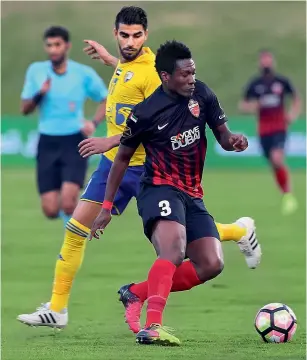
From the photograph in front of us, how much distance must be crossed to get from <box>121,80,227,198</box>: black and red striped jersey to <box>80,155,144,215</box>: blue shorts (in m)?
0.86

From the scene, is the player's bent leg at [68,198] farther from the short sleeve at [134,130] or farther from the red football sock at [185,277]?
the short sleeve at [134,130]

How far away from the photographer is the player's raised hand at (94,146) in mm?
8062

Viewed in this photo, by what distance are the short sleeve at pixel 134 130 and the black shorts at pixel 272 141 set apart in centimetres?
1399

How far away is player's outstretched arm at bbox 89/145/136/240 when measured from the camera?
777 centimetres

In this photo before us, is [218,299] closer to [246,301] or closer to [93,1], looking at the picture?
[246,301]

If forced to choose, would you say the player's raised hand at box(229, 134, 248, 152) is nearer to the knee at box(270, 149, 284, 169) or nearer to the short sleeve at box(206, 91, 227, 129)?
the short sleeve at box(206, 91, 227, 129)

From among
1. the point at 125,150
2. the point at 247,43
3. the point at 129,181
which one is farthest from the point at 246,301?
the point at 247,43

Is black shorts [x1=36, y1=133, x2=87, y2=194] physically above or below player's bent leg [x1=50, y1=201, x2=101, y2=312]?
above

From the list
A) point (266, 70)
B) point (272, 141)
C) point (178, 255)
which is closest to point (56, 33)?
point (178, 255)

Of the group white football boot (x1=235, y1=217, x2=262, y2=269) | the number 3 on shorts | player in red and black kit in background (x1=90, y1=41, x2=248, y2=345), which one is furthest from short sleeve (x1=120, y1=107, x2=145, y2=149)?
white football boot (x1=235, y1=217, x2=262, y2=269)

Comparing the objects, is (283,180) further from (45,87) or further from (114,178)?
(114,178)

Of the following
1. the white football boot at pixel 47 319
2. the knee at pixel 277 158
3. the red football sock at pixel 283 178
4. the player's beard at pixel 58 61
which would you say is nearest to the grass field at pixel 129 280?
the white football boot at pixel 47 319

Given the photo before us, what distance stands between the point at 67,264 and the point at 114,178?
1.27 metres

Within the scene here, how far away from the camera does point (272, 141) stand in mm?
21781
